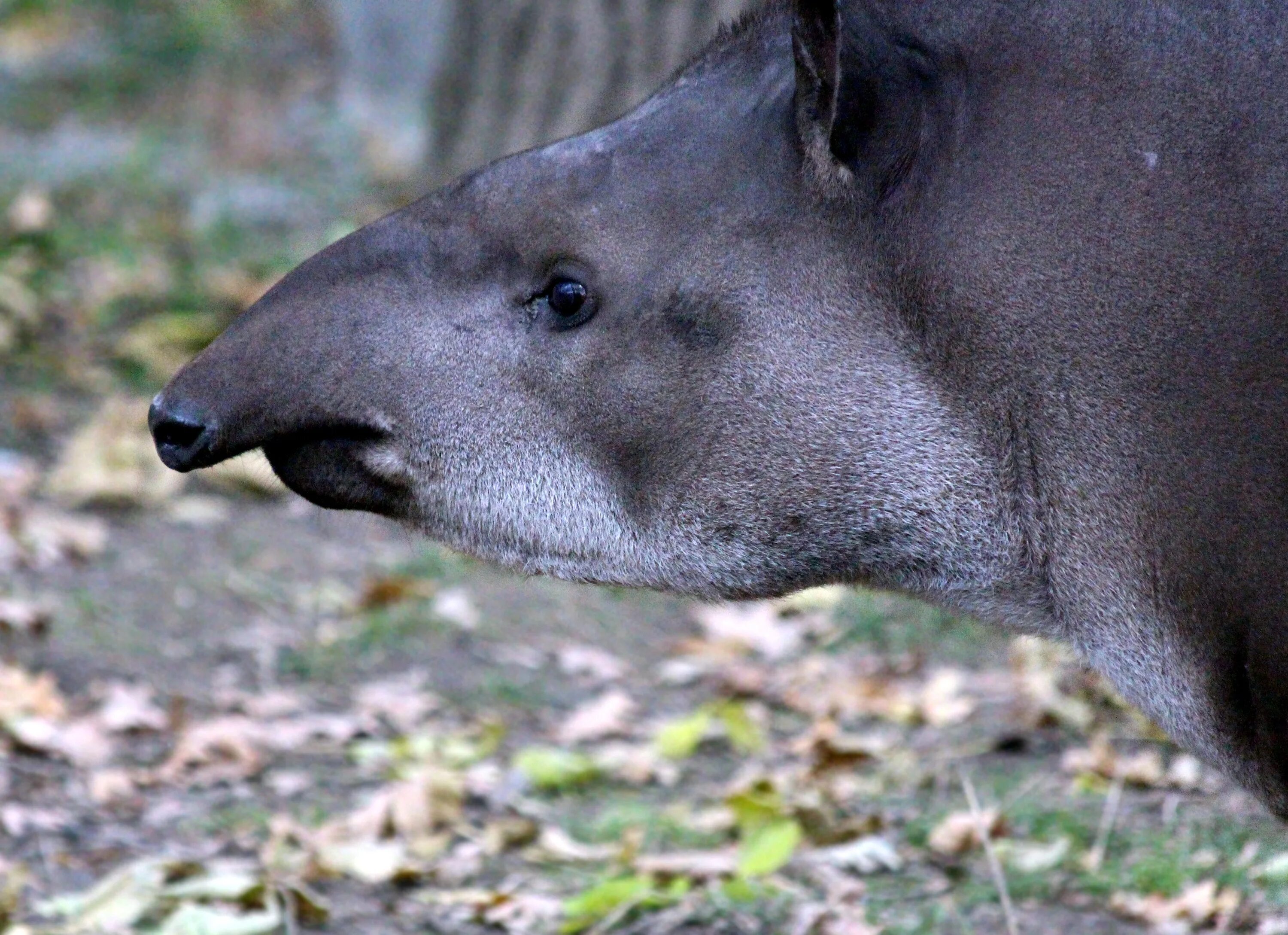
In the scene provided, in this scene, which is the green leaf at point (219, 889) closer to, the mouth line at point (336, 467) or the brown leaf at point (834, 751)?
the mouth line at point (336, 467)

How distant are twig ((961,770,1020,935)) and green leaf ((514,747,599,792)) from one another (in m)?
1.07

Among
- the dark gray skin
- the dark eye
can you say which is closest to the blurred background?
the dark gray skin

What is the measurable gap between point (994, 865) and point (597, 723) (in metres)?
1.68

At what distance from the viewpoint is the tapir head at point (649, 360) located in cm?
310

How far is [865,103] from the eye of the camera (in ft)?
9.86

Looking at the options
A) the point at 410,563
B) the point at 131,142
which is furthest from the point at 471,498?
the point at 131,142

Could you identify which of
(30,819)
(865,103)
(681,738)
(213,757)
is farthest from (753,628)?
(865,103)

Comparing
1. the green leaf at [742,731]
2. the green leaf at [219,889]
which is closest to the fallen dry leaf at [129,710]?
the green leaf at [219,889]

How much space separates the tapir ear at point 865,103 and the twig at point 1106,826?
6.26 feet

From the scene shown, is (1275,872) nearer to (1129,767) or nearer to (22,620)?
(1129,767)

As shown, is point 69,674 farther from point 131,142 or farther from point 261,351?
point 131,142

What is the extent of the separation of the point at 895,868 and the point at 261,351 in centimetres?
203

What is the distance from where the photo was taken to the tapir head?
3.10 meters

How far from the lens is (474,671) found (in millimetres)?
5805
